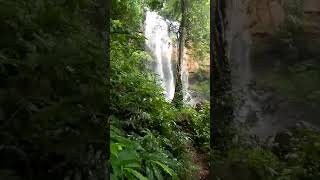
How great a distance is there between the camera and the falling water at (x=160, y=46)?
12219mm

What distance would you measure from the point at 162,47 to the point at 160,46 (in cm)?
9

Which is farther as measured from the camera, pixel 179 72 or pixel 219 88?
pixel 179 72

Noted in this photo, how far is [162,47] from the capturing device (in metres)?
12.8

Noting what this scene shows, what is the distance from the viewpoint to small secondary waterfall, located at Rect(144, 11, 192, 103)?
1212cm

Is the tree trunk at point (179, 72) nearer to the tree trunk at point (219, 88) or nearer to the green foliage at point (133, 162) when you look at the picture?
the green foliage at point (133, 162)

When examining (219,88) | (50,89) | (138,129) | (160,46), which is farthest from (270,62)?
(160,46)

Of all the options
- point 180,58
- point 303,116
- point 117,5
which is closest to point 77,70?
point 303,116

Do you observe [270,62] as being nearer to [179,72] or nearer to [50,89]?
[50,89]

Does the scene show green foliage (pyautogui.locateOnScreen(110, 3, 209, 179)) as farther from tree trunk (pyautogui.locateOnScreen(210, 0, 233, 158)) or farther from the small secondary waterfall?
the small secondary waterfall

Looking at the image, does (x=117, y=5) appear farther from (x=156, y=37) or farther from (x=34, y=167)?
(x=156, y=37)

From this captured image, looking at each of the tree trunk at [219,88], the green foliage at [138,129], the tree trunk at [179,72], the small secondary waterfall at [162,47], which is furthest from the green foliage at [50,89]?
the small secondary waterfall at [162,47]

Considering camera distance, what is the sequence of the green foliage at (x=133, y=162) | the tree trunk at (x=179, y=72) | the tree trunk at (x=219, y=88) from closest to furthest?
the green foliage at (x=133, y=162) → the tree trunk at (x=219, y=88) → the tree trunk at (x=179, y=72)

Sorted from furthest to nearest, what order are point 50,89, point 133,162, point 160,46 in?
point 160,46
point 133,162
point 50,89

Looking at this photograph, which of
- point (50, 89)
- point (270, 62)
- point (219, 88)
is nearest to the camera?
point (50, 89)
